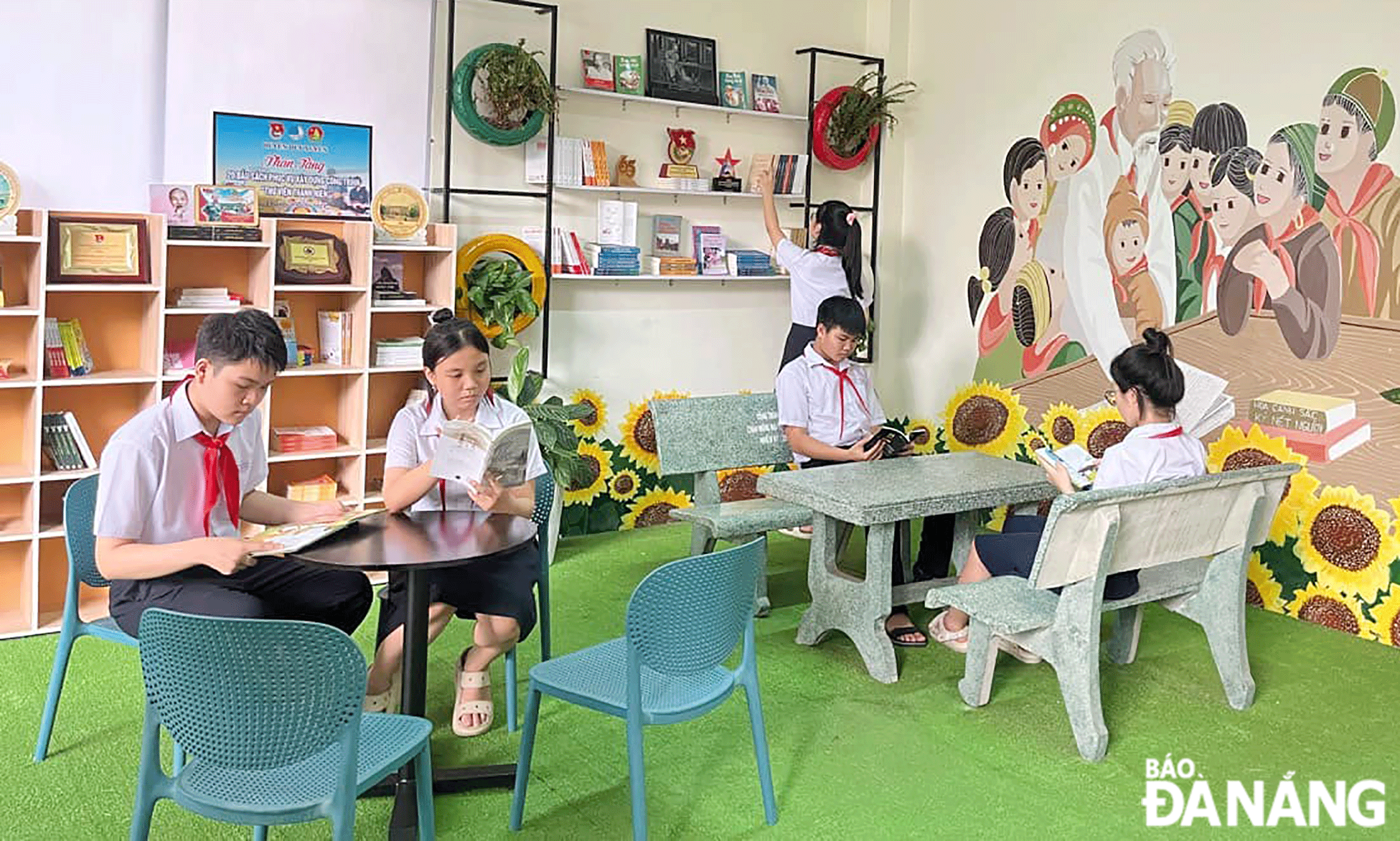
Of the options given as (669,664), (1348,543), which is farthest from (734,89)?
(669,664)

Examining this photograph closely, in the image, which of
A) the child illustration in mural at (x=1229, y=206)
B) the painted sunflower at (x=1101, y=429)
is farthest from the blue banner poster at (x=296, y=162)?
the child illustration in mural at (x=1229, y=206)

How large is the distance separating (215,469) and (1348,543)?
14.5 feet

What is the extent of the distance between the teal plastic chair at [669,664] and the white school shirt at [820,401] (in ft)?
6.63

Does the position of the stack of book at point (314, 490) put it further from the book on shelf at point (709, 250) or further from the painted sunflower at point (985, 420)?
the painted sunflower at point (985, 420)

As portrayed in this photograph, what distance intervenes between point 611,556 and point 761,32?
2882 mm

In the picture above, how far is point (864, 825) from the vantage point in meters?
3.42

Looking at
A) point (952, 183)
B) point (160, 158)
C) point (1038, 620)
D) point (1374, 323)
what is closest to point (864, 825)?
point (1038, 620)

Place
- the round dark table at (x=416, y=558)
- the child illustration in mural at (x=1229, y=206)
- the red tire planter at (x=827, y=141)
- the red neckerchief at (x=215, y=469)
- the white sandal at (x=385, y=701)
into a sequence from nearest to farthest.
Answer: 1. the round dark table at (x=416, y=558)
2. the red neckerchief at (x=215, y=469)
3. the white sandal at (x=385, y=701)
4. the child illustration in mural at (x=1229, y=206)
5. the red tire planter at (x=827, y=141)

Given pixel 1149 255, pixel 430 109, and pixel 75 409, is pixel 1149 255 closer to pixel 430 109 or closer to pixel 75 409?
pixel 430 109

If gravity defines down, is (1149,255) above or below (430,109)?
below

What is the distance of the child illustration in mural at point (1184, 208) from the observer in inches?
235

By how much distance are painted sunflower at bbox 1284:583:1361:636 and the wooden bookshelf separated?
12.5 feet

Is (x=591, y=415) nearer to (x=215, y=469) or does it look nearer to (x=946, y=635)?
(x=946, y=635)

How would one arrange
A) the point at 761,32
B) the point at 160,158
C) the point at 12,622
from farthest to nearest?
1. the point at 761,32
2. the point at 160,158
3. the point at 12,622
